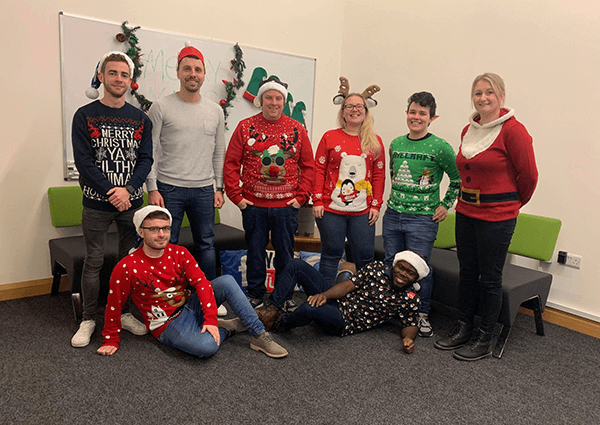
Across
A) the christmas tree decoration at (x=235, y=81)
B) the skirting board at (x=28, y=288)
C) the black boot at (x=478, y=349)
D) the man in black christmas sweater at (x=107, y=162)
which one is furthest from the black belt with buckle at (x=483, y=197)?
the skirting board at (x=28, y=288)

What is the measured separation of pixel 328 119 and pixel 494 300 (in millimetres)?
2659

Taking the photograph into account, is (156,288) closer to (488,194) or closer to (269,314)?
(269,314)

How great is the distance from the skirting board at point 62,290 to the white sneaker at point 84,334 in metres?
0.88

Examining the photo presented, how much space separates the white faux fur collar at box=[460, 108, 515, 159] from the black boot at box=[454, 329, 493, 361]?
94cm

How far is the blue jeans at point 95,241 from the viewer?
91.2 inches

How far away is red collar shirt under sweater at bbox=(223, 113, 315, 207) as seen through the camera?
260cm

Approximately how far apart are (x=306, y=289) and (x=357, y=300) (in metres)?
0.29

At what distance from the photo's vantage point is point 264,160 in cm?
260

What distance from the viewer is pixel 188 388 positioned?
1.95m

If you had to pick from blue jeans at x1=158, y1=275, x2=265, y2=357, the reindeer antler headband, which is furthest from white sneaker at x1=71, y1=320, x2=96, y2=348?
the reindeer antler headband

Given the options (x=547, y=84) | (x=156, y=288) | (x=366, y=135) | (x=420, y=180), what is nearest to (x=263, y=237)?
(x=156, y=288)

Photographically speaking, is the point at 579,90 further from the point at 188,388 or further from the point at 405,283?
the point at 188,388

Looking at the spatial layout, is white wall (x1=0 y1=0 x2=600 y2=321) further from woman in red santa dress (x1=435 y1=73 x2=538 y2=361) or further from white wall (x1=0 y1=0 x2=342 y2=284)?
woman in red santa dress (x1=435 y1=73 x2=538 y2=361)

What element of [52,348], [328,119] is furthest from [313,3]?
[52,348]
